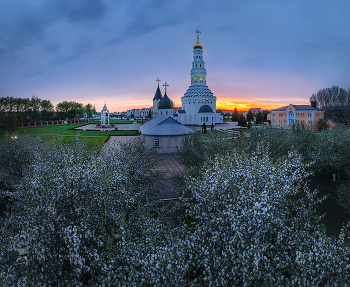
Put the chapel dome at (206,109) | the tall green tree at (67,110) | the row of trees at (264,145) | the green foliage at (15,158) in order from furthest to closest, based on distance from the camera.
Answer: the tall green tree at (67,110)
the chapel dome at (206,109)
the green foliage at (15,158)
the row of trees at (264,145)

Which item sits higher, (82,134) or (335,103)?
(335,103)

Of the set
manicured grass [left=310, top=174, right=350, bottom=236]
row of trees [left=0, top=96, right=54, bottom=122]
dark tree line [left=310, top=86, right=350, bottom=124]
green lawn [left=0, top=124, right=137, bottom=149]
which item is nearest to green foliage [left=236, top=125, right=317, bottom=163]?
manicured grass [left=310, top=174, right=350, bottom=236]

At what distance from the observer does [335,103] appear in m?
74.1

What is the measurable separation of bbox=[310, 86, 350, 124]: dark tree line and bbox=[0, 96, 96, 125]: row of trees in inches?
4025

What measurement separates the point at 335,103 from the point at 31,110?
114m

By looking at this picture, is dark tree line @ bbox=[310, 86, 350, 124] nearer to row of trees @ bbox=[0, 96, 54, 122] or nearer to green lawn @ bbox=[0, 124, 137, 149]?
green lawn @ bbox=[0, 124, 137, 149]

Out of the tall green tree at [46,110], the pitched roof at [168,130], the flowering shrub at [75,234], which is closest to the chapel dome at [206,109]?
the pitched roof at [168,130]

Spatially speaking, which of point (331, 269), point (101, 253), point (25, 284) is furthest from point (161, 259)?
point (331, 269)

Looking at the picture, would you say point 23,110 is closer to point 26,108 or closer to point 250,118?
point 26,108

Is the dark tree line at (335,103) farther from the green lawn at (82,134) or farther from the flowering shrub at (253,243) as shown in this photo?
the flowering shrub at (253,243)

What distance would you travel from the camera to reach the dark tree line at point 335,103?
71.4m

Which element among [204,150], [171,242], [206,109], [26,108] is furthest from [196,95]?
[171,242]

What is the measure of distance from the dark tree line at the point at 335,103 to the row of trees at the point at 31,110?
335ft

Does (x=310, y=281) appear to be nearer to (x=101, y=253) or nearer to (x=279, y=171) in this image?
(x=279, y=171)
